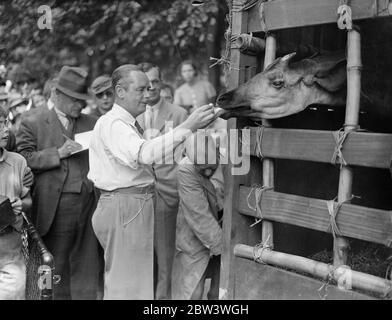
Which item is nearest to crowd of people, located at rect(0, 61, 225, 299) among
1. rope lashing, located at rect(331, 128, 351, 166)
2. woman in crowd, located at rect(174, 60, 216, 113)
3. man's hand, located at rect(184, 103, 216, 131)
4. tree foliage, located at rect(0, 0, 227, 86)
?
man's hand, located at rect(184, 103, 216, 131)

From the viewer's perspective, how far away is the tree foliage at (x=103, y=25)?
28.6 ft

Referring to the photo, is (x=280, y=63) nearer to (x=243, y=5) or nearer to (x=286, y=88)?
(x=286, y=88)

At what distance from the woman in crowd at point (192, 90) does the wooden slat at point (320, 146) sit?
600 centimetres

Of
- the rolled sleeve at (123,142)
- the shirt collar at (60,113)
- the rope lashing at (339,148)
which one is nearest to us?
the rope lashing at (339,148)

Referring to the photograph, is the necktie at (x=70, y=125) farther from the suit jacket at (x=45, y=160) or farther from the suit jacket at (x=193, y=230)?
the suit jacket at (x=193, y=230)

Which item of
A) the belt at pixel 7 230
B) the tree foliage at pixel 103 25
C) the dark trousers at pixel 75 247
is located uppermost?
the tree foliage at pixel 103 25

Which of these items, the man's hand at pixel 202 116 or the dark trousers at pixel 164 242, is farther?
the dark trousers at pixel 164 242

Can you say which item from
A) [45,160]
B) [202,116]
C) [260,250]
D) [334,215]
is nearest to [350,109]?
[334,215]

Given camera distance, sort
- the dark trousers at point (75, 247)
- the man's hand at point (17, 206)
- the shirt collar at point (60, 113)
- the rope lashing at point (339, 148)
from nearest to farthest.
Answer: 1. the rope lashing at point (339, 148)
2. the man's hand at point (17, 206)
3. the dark trousers at point (75, 247)
4. the shirt collar at point (60, 113)

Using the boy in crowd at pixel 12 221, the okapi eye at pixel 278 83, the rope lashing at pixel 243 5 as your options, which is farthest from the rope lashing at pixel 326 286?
the boy in crowd at pixel 12 221

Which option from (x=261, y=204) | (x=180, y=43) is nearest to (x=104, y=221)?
(x=261, y=204)

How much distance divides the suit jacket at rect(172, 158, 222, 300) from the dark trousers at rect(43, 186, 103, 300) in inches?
33.9

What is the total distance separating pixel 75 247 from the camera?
5.80 m

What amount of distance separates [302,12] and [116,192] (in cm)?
171
